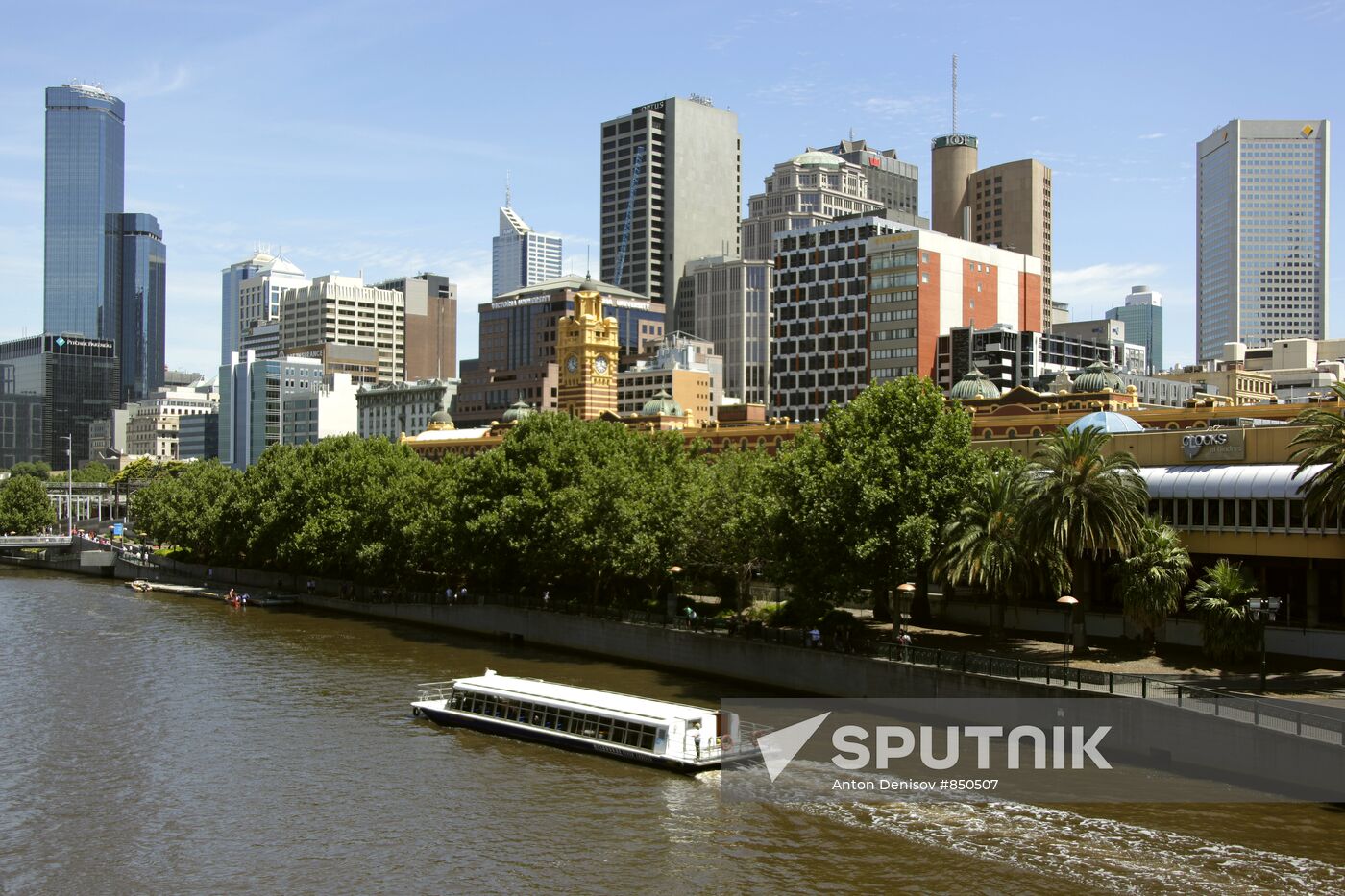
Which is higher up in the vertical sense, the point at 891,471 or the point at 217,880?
the point at 891,471

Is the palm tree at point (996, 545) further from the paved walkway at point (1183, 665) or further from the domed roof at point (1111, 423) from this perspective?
the domed roof at point (1111, 423)

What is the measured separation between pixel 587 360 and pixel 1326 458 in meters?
132

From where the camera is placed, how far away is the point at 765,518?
243 ft

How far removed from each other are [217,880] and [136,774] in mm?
14384

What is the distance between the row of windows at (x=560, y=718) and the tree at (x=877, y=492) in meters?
17.5

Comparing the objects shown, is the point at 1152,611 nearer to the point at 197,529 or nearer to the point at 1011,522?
the point at 1011,522

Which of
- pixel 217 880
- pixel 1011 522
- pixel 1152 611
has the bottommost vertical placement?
pixel 217 880

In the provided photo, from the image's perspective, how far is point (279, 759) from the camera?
54.9 meters

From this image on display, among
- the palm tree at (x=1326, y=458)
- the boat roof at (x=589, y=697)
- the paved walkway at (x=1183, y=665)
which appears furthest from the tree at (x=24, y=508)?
the palm tree at (x=1326, y=458)

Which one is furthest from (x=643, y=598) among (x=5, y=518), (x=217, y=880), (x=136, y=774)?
(x=5, y=518)

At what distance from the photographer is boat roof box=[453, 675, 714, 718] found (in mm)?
55000

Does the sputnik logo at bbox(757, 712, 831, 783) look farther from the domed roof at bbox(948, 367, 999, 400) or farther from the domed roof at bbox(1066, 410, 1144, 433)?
the domed roof at bbox(948, 367, 999, 400)

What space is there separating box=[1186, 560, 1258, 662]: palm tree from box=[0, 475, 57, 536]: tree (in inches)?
6879

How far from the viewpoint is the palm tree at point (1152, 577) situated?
6119 centimetres
